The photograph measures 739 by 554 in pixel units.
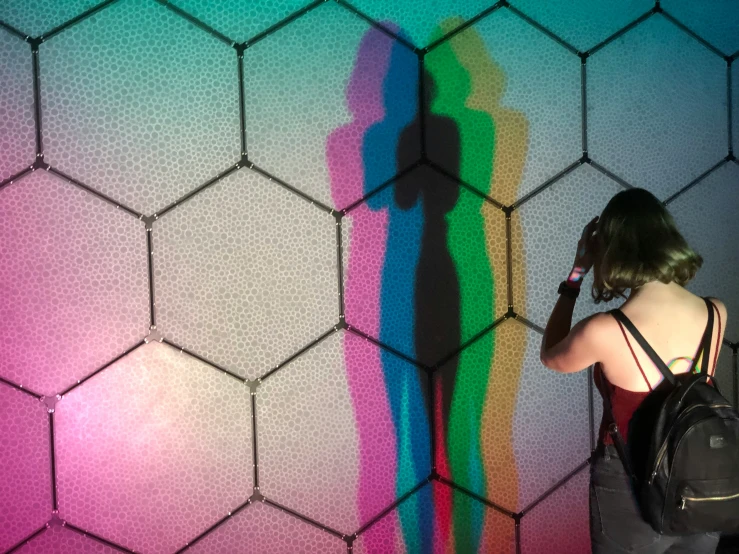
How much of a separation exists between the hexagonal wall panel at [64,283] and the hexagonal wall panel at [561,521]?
1.04 m

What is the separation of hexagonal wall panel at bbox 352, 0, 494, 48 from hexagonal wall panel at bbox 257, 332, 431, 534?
706mm

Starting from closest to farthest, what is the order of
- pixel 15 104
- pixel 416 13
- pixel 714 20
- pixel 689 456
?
pixel 689 456 < pixel 15 104 < pixel 416 13 < pixel 714 20

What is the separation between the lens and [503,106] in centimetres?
163

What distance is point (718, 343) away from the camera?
1117mm

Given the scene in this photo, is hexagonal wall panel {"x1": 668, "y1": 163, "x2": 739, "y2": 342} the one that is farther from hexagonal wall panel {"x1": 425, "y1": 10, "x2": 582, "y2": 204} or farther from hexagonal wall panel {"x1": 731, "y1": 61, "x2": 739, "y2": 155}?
hexagonal wall panel {"x1": 425, "y1": 10, "x2": 582, "y2": 204}

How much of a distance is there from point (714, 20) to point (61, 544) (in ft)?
6.46

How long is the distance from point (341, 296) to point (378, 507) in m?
0.51

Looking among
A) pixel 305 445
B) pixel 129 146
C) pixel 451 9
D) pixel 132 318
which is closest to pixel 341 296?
pixel 305 445

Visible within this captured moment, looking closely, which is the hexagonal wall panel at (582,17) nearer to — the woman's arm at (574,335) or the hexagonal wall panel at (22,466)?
the woman's arm at (574,335)

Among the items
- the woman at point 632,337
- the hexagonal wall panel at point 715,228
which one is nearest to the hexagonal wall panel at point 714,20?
the hexagonal wall panel at point 715,228

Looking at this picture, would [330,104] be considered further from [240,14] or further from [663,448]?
[663,448]

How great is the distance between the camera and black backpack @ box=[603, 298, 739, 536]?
3.42ft

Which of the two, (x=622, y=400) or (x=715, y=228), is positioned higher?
(x=715, y=228)

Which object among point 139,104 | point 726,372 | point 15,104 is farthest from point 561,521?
point 15,104
